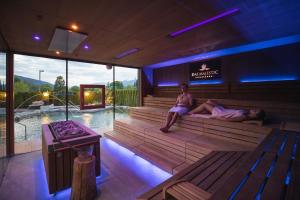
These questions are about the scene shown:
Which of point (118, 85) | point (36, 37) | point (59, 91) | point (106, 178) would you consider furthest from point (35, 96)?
point (106, 178)

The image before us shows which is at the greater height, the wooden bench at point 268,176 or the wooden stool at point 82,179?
the wooden bench at point 268,176

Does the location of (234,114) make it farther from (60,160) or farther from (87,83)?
(87,83)

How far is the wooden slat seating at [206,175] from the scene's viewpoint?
49.5 inches

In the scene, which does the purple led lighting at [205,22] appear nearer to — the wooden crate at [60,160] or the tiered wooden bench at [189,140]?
the tiered wooden bench at [189,140]

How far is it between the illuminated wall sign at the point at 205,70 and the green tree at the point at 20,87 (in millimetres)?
4795

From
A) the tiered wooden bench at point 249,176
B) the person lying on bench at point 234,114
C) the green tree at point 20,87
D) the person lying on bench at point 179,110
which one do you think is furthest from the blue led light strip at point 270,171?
the green tree at point 20,87

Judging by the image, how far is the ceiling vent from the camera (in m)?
2.54

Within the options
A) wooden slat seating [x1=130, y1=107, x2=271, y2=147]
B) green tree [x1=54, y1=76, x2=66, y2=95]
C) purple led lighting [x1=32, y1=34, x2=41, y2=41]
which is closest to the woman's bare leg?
wooden slat seating [x1=130, y1=107, x2=271, y2=147]

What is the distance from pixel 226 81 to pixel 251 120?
1.64 m

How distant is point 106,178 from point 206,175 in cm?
182

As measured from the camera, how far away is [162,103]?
5297 millimetres

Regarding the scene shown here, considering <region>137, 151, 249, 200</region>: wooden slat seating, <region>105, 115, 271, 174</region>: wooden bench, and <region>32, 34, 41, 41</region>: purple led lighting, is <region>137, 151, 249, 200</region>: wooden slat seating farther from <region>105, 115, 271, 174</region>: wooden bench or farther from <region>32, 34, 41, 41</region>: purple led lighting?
<region>32, 34, 41, 41</region>: purple led lighting

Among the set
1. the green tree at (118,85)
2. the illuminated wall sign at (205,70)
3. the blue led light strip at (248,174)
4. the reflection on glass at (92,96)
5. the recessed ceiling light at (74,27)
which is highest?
the recessed ceiling light at (74,27)

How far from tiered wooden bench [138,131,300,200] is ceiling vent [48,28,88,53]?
2.73 metres
